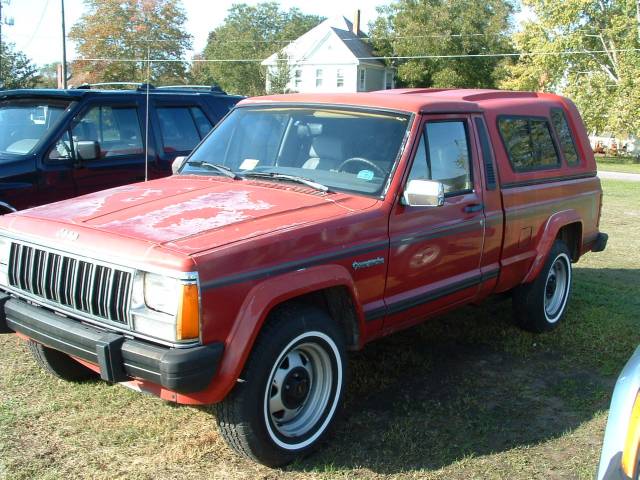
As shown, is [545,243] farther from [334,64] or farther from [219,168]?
[334,64]

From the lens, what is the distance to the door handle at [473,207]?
15.0ft

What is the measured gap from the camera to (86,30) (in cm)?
5116

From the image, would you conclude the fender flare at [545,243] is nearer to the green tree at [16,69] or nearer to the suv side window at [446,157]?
the suv side window at [446,157]

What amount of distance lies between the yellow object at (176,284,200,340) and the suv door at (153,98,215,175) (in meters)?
4.36

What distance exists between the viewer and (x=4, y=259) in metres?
3.79

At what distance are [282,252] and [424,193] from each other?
1033 mm

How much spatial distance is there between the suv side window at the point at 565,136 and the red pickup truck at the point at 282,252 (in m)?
0.57

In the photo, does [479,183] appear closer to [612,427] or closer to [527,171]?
[527,171]

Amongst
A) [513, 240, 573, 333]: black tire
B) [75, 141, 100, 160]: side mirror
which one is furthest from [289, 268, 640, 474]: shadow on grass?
[75, 141, 100, 160]: side mirror

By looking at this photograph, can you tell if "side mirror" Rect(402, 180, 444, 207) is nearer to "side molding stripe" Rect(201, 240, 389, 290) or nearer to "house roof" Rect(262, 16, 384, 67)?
"side molding stripe" Rect(201, 240, 389, 290)

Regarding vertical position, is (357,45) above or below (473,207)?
above

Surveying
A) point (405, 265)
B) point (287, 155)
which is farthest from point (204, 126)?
point (405, 265)

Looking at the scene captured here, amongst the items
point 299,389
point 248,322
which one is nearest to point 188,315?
point 248,322

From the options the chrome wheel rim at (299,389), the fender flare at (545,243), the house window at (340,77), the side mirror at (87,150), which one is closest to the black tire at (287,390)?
the chrome wheel rim at (299,389)
